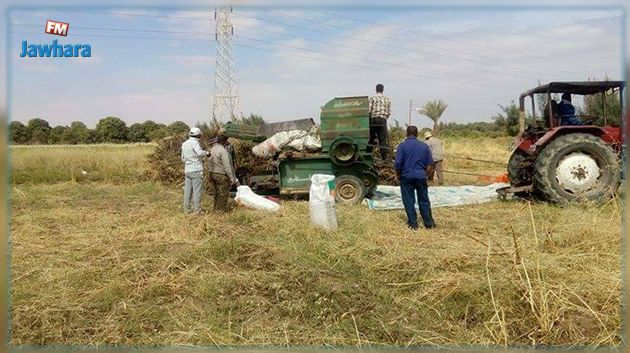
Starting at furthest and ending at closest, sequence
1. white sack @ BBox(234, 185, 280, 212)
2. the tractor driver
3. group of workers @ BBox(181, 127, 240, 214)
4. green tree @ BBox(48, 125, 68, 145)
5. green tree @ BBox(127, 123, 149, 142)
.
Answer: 1. green tree @ BBox(127, 123, 149, 142)
2. green tree @ BBox(48, 125, 68, 145)
3. the tractor driver
4. white sack @ BBox(234, 185, 280, 212)
5. group of workers @ BBox(181, 127, 240, 214)

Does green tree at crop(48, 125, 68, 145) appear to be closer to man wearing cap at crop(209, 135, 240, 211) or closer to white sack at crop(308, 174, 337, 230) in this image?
man wearing cap at crop(209, 135, 240, 211)

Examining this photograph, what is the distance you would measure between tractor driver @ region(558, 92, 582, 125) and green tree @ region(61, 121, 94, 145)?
92.2 ft


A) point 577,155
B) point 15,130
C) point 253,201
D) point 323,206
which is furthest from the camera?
point 253,201

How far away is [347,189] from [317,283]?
189 inches

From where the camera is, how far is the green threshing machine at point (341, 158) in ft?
29.2

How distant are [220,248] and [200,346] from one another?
198cm

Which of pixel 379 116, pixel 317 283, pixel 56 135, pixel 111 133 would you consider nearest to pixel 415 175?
pixel 379 116

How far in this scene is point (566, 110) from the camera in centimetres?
825

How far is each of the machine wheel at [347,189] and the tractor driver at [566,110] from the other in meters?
3.62

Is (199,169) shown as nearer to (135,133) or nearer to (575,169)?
(575,169)

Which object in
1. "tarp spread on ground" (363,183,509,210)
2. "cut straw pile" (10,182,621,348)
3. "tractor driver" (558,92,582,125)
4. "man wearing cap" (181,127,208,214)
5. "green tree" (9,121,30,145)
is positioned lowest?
"cut straw pile" (10,182,621,348)

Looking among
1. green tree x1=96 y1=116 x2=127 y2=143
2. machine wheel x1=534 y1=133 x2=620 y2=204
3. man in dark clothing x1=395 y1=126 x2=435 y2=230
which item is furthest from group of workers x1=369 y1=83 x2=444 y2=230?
green tree x1=96 y1=116 x2=127 y2=143

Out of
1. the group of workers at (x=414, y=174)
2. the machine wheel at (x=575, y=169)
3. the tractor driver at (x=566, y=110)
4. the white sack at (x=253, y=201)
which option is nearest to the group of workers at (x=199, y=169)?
the white sack at (x=253, y=201)

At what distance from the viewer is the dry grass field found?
3416mm
